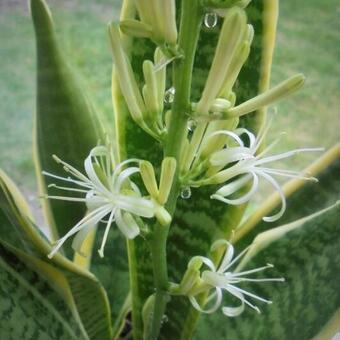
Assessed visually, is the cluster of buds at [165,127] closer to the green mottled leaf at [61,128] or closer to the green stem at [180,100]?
the green stem at [180,100]

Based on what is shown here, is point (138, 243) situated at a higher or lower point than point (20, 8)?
lower

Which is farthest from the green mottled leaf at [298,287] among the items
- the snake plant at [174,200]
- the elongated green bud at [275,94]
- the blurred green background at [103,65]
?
the blurred green background at [103,65]

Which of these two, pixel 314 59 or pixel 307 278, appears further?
pixel 314 59

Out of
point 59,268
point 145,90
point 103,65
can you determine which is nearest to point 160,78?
point 145,90

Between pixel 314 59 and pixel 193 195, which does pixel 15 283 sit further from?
pixel 314 59

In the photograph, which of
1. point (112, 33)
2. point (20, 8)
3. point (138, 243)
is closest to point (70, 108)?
point (138, 243)

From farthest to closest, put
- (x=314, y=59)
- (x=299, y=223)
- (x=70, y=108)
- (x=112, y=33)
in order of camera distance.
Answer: (x=314, y=59)
(x=70, y=108)
(x=299, y=223)
(x=112, y=33)

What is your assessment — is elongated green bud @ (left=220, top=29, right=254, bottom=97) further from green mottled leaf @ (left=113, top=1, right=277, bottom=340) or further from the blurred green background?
the blurred green background
